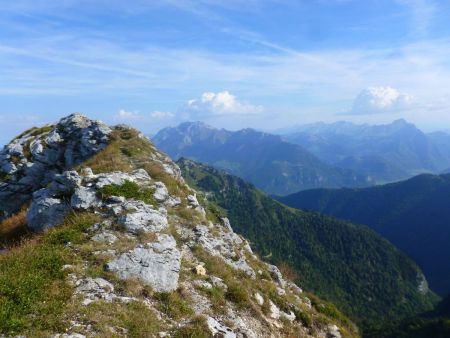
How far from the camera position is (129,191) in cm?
2414

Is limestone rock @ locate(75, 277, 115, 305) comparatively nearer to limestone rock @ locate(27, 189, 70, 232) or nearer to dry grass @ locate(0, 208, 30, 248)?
limestone rock @ locate(27, 189, 70, 232)

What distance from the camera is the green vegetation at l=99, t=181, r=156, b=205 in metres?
23.3

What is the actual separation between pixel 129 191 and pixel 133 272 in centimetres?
843

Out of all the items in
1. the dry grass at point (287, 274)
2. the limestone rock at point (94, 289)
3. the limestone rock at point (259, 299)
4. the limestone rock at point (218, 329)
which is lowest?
the dry grass at point (287, 274)

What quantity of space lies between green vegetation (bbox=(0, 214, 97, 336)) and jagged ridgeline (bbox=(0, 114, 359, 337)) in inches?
1.5

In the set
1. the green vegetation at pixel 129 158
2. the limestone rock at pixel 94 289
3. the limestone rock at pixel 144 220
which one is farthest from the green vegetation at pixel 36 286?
the green vegetation at pixel 129 158

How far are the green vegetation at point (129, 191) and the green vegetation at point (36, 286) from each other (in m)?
4.88

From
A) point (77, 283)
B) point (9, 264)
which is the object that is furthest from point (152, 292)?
point (9, 264)

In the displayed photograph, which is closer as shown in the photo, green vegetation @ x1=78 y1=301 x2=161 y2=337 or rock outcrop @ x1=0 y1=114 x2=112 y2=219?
green vegetation @ x1=78 y1=301 x2=161 y2=337

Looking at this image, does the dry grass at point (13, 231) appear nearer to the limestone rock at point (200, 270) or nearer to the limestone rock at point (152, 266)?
the limestone rock at point (152, 266)

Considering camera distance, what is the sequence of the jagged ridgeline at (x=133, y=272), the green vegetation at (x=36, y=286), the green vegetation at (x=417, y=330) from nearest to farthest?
the green vegetation at (x=36, y=286)
the jagged ridgeline at (x=133, y=272)
the green vegetation at (x=417, y=330)

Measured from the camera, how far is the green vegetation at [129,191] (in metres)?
23.3

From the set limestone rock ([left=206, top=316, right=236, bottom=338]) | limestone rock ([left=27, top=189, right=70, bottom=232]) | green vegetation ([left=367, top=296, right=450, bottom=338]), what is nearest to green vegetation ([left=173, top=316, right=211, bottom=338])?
limestone rock ([left=206, top=316, right=236, bottom=338])

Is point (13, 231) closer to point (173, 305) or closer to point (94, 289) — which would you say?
point (94, 289)
